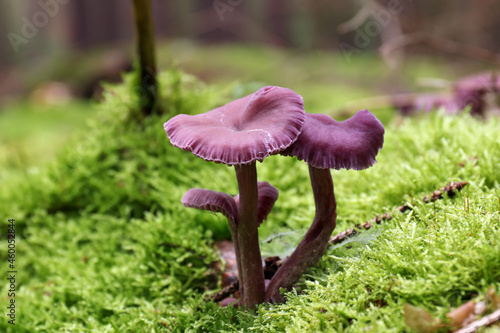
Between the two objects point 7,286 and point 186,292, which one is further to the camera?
point 7,286

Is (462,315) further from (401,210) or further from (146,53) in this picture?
(146,53)

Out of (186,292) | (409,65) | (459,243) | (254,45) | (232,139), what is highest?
(254,45)

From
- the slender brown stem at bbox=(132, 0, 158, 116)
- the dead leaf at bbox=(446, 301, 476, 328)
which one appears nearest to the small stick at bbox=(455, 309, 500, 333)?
the dead leaf at bbox=(446, 301, 476, 328)

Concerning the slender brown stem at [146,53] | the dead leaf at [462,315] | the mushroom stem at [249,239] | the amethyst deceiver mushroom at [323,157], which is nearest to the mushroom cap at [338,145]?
the amethyst deceiver mushroom at [323,157]

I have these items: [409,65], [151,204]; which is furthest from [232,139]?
[409,65]

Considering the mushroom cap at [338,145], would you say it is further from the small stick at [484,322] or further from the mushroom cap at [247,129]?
the small stick at [484,322]

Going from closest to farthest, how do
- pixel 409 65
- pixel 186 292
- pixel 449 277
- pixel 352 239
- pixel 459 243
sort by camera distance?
pixel 449 277 < pixel 459 243 < pixel 352 239 < pixel 186 292 < pixel 409 65

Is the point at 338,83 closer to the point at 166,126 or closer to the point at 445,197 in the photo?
the point at 445,197

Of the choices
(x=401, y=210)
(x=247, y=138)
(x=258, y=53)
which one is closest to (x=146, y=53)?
(x=247, y=138)
